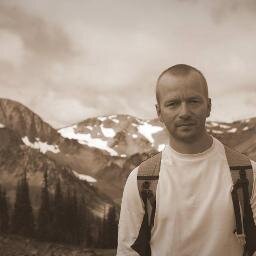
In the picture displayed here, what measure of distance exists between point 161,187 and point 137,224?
0.33 metres

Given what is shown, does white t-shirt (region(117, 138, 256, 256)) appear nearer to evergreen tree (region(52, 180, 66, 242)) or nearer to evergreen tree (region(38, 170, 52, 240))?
evergreen tree (region(38, 170, 52, 240))

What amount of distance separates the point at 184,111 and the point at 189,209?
0.70m

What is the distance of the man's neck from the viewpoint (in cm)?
329

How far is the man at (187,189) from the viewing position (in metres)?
3.06

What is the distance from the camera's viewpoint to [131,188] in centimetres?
327

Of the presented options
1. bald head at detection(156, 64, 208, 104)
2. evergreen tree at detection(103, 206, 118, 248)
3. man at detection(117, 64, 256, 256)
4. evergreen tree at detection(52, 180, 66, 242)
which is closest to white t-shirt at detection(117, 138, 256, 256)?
man at detection(117, 64, 256, 256)

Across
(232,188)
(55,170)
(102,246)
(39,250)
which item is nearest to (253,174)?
(232,188)

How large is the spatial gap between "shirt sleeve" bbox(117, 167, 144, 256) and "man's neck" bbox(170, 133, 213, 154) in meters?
0.36

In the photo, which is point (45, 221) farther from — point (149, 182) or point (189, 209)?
point (189, 209)

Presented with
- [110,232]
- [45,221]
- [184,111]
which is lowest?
[110,232]

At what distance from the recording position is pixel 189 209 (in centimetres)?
309

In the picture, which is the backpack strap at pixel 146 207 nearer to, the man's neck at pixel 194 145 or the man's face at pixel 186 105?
the man's neck at pixel 194 145

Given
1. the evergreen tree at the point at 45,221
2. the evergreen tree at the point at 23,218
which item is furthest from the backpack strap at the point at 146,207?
the evergreen tree at the point at 45,221

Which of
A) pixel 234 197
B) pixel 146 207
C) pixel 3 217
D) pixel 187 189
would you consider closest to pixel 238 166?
pixel 234 197
